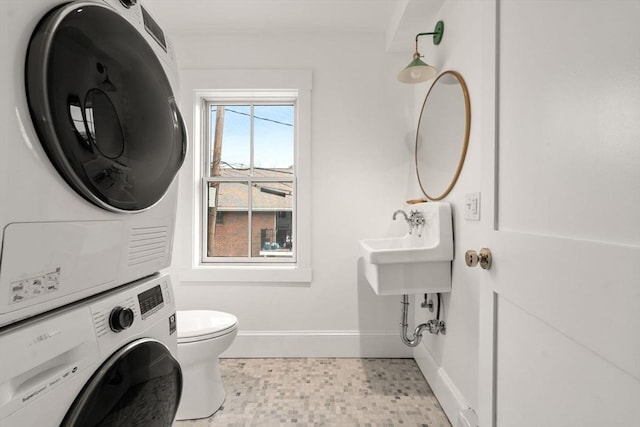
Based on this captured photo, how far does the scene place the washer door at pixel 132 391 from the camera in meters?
0.65

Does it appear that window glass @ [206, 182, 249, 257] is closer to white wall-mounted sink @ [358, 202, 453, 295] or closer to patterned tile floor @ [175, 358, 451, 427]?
patterned tile floor @ [175, 358, 451, 427]

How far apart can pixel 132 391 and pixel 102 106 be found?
693mm

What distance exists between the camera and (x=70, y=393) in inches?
24.0

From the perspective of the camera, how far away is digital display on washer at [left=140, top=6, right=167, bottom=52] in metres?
0.91

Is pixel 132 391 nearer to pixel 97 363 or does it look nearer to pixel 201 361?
pixel 97 363

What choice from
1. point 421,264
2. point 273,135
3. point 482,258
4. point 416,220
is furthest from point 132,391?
point 273,135

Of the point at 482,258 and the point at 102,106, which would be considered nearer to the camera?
the point at 102,106

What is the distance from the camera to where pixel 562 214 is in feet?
2.01

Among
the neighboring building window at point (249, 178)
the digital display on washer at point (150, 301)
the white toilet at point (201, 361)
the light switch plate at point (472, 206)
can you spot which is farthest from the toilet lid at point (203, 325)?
the light switch plate at point (472, 206)

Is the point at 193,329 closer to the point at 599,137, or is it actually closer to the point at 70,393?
the point at 70,393

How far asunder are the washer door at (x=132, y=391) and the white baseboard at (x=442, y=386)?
1.05 m

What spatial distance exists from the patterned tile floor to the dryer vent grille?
1.06 metres

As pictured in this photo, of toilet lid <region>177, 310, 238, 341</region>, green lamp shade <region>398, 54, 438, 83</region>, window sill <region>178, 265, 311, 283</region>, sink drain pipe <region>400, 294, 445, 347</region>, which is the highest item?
green lamp shade <region>398, 54, 438, 83</region>

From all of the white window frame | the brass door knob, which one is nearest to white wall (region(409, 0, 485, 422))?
the brass door knob
